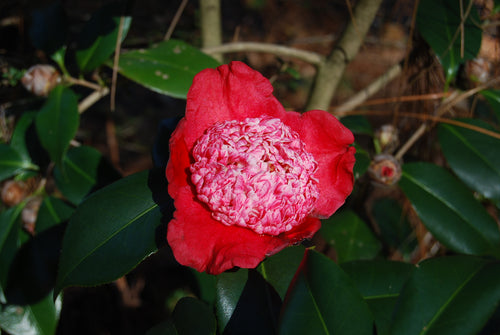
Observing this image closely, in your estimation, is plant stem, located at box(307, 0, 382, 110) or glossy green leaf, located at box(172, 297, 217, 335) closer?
glossy green leaf, located at box(172, 297, 217, 335)

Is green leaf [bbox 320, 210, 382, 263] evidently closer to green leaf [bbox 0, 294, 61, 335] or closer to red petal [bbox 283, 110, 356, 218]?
red petal [bbox 283, 110, 356, 218]

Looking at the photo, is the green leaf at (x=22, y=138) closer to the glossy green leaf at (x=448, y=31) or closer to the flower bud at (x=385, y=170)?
the flower bud at (x=385, y=170)

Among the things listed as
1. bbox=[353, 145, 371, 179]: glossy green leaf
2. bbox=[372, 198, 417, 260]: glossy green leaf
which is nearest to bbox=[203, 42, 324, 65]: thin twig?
bbox=[353, 145, 371, 179]: glossy green leaf

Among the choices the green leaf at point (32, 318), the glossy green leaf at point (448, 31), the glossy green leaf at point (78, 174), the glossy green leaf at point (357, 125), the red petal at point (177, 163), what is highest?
the glossy green leaf at point (448, 31)

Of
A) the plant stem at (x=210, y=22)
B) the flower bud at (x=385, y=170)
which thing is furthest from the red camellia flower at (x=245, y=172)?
the plant stem at (x=210, y=22)

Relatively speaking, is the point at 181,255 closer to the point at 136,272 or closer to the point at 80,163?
the point at 80,163
